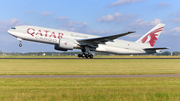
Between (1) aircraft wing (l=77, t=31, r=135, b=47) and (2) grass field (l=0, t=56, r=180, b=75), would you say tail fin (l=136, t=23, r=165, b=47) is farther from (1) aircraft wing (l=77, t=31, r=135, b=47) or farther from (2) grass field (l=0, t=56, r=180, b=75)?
(2) grass field (l=0, t=56, r=180, b=75)

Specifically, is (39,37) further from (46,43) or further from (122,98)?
(122,98)

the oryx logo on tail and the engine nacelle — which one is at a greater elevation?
the oryx logo on tail

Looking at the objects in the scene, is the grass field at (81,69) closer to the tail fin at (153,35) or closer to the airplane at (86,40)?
the airplane at (86,40)

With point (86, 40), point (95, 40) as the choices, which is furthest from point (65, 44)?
point (95, 40)

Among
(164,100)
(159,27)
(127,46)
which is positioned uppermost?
(159,27)

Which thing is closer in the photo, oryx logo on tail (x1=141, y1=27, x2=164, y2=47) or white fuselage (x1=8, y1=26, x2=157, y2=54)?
white fuselage (x1=8, y1=26, x2=157, y2=54)

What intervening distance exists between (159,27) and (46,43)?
25.6 meters

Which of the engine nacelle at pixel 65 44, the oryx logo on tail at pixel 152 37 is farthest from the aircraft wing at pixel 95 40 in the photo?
the oryx logo on tail at pixel 152 37

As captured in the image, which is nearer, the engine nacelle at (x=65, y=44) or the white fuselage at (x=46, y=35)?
the engine nacelle at (x=65, y=44)

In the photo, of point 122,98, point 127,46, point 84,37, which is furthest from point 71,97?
point 127,46

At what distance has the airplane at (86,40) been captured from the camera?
40625mm

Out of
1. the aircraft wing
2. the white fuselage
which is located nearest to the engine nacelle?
the white fuselage

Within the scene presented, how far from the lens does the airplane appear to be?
4062cm

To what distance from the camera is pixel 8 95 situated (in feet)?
31.6
